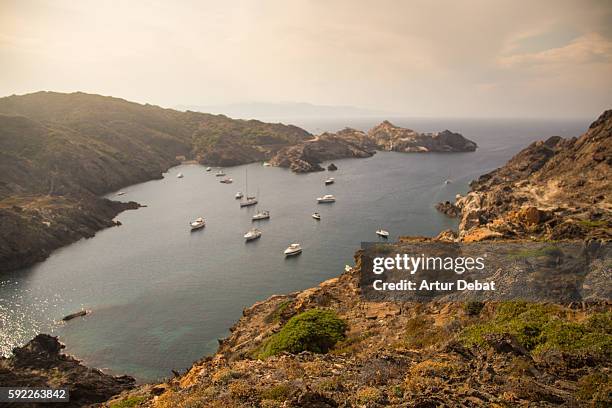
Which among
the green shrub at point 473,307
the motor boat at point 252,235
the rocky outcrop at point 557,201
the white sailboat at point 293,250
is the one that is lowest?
the white sailboat at point 293,250

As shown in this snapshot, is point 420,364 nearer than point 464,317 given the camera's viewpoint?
Yes

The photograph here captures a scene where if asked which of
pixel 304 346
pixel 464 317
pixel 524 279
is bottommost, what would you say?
pixel 304 346

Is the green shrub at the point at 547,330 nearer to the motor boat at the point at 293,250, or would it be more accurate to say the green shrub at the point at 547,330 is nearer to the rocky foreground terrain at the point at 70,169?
the motor boat at the point at 293,250

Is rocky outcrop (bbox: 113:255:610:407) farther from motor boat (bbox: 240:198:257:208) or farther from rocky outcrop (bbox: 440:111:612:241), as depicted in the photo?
motor boat (bbox: 240:198:257:208)

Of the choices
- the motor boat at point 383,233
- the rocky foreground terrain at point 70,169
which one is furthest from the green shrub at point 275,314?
the rocky foreground terrain at point 70,169

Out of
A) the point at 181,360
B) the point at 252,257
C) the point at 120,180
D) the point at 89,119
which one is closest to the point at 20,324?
the point at 181,360

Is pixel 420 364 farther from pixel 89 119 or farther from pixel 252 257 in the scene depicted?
pixel 89 119
